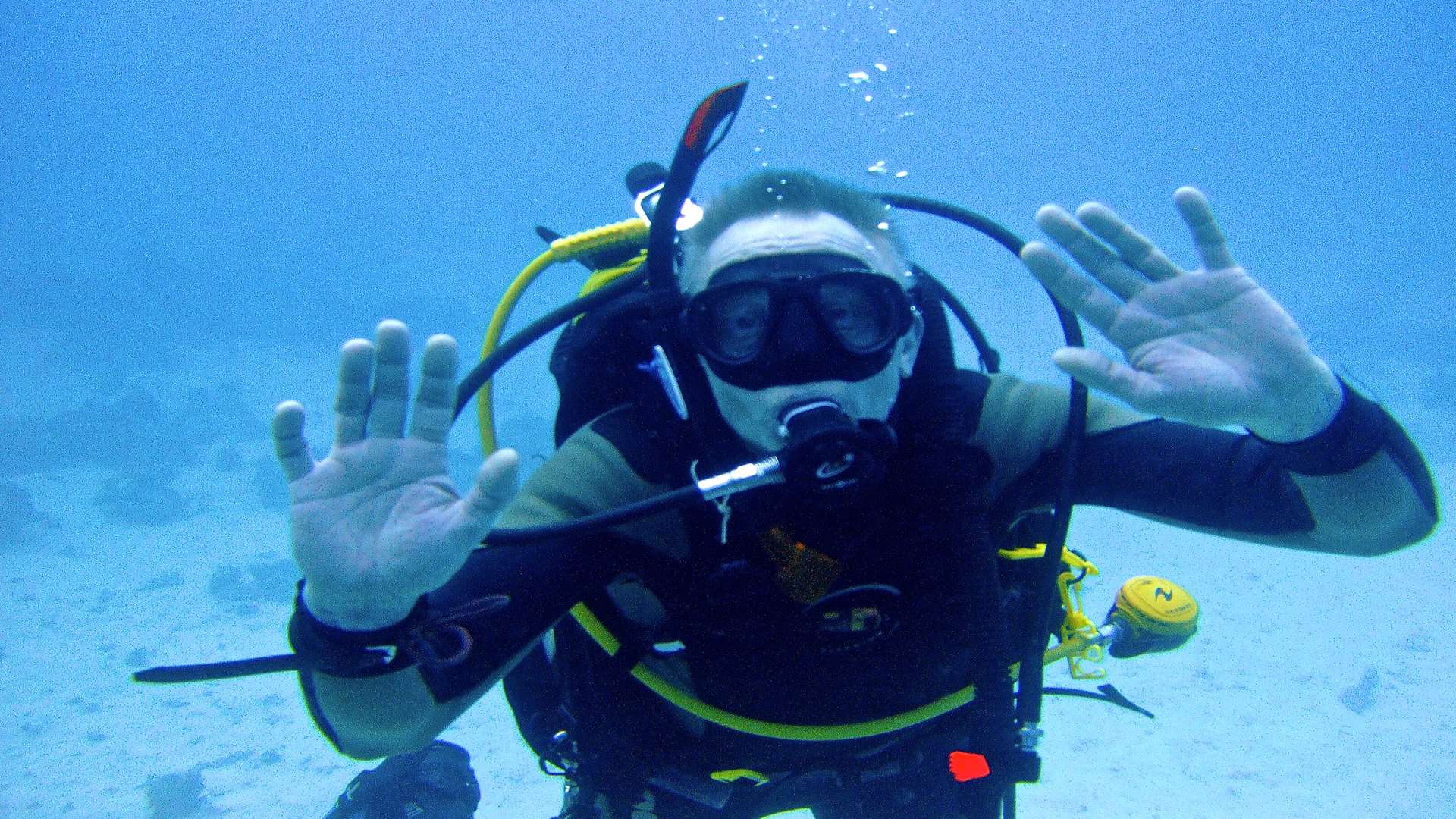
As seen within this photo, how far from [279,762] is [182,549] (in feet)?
39.3

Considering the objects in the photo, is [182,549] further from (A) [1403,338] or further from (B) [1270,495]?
(A) [1403,338]

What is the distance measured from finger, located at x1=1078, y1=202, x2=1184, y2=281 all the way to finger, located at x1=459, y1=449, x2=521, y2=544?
5.34 ft

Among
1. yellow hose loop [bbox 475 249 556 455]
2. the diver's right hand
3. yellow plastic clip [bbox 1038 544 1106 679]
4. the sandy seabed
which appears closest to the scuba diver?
the diver's right hand

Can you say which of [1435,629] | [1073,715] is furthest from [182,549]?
[1435,629]

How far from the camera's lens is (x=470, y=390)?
2.12 meters

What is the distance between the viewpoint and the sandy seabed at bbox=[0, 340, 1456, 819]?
10117mm

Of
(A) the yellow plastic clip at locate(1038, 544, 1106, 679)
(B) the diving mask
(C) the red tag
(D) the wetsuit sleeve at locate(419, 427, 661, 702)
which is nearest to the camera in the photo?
(D) the wetsuit sleeve at locate(419, 427, 661, 702)

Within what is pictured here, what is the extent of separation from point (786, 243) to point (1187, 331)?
1.20m

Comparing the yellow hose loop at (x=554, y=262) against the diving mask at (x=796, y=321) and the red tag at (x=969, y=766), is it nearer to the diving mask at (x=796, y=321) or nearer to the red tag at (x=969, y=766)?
the diving mask at (x=796, y=321)

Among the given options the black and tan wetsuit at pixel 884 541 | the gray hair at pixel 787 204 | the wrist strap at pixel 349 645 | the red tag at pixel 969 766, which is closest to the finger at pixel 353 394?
the wrist strap at pixel 349 645

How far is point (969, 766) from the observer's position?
8.46ft

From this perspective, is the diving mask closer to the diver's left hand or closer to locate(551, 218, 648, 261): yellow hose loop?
the diver's left hand

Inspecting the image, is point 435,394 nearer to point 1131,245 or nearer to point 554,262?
point 554,262

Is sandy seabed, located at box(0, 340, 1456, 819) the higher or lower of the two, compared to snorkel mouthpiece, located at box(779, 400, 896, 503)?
lower
